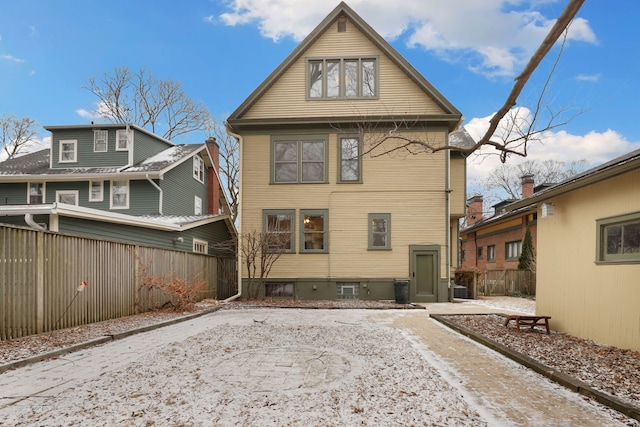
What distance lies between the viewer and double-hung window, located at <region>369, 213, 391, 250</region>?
15.2 m

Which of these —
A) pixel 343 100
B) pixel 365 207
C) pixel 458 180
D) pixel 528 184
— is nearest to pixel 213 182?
pixel 343 100

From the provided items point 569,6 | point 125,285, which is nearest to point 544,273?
point 569,6

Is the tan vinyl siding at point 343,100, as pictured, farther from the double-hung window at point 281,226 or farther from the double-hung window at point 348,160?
the double-hung window at point 281,226

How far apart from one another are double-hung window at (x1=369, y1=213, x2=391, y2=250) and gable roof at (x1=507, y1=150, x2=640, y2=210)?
6.23 m

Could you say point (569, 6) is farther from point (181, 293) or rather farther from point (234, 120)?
point (234, 120)

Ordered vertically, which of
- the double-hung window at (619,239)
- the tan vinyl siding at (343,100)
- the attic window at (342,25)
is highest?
the attic window at (342,25)

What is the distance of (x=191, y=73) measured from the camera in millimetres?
31547

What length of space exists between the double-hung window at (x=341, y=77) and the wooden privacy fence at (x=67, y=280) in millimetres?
8677

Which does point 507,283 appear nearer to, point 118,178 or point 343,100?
point 343,100

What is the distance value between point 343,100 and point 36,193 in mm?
15967

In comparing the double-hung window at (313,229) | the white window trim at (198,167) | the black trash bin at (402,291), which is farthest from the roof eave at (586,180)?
the white window trim at (198,167)

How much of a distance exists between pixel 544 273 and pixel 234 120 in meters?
11.7

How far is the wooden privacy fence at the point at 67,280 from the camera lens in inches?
251

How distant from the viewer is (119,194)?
19250 millimetres
